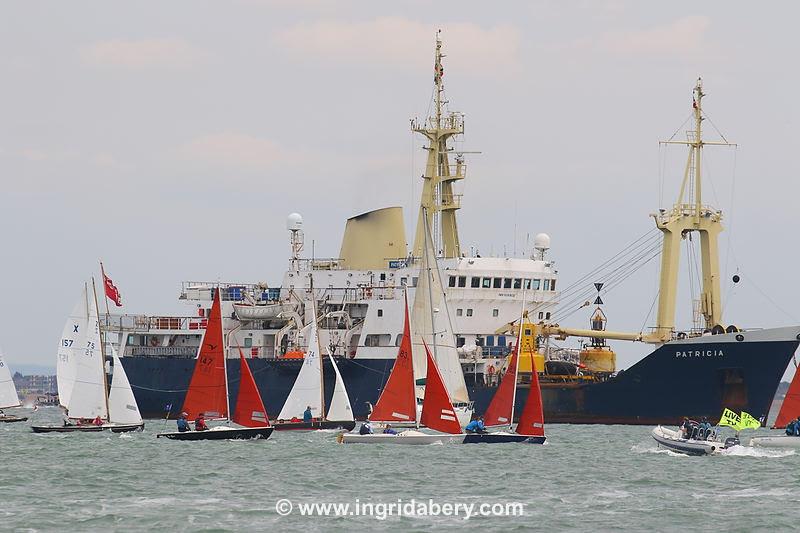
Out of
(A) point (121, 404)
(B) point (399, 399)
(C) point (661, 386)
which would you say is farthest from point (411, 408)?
(C) point (661, 386)

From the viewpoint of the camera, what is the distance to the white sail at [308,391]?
64.9m

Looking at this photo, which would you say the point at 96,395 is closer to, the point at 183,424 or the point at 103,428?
the point at 103,428

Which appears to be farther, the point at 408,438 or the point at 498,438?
the point at 498,438

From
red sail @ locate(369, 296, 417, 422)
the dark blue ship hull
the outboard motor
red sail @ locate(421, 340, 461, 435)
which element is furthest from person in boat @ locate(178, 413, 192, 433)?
A: the outboard motor

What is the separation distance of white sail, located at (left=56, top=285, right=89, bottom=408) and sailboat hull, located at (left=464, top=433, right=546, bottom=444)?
1658 centimetres

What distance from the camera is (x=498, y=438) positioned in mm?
57406

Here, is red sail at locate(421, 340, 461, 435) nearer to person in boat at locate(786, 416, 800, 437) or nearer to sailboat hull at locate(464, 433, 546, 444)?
sailboat hull at locate(464, 433, 546, 444)

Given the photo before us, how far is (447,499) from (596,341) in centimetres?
3823

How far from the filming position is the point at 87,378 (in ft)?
206

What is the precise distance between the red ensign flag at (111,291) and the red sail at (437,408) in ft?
76.2

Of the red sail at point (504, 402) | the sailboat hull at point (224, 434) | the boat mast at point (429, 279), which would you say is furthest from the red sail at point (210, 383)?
the red sail at point (504, 402)

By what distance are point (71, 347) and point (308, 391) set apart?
10.2 metres

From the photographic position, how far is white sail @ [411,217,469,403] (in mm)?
61719

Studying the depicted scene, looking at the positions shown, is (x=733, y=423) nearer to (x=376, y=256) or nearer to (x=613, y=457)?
(x=613, y=457)
